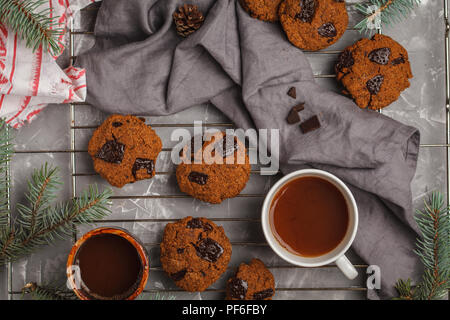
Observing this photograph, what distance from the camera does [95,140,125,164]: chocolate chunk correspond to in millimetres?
1024

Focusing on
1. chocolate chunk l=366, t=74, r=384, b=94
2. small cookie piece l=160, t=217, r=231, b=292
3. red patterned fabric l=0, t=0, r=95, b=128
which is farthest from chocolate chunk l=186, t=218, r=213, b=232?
chocolate chunk l=366, t=74, r=384, b=94

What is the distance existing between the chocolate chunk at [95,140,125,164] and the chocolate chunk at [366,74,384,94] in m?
0.66

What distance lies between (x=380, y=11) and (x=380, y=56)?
131 millimetres

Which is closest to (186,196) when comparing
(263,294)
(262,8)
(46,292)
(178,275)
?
(178,275)

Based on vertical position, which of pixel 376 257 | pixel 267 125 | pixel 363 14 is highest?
pixel 363 14

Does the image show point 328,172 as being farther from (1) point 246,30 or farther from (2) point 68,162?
(2) point 68,162

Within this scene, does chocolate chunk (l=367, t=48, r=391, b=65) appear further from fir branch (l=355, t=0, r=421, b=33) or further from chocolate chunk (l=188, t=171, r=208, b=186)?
chocolate chunk (l=188, t=171, r=208, b=186)

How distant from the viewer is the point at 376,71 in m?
1.02

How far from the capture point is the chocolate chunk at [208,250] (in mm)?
1013

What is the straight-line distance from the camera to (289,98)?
106 cm

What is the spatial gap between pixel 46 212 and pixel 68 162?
153 millimetres

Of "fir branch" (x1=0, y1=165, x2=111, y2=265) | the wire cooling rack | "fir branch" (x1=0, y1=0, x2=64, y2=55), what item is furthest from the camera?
the wire cooling rack

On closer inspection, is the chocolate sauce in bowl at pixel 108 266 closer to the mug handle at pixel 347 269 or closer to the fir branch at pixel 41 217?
the fir branch at pixel 41 217
